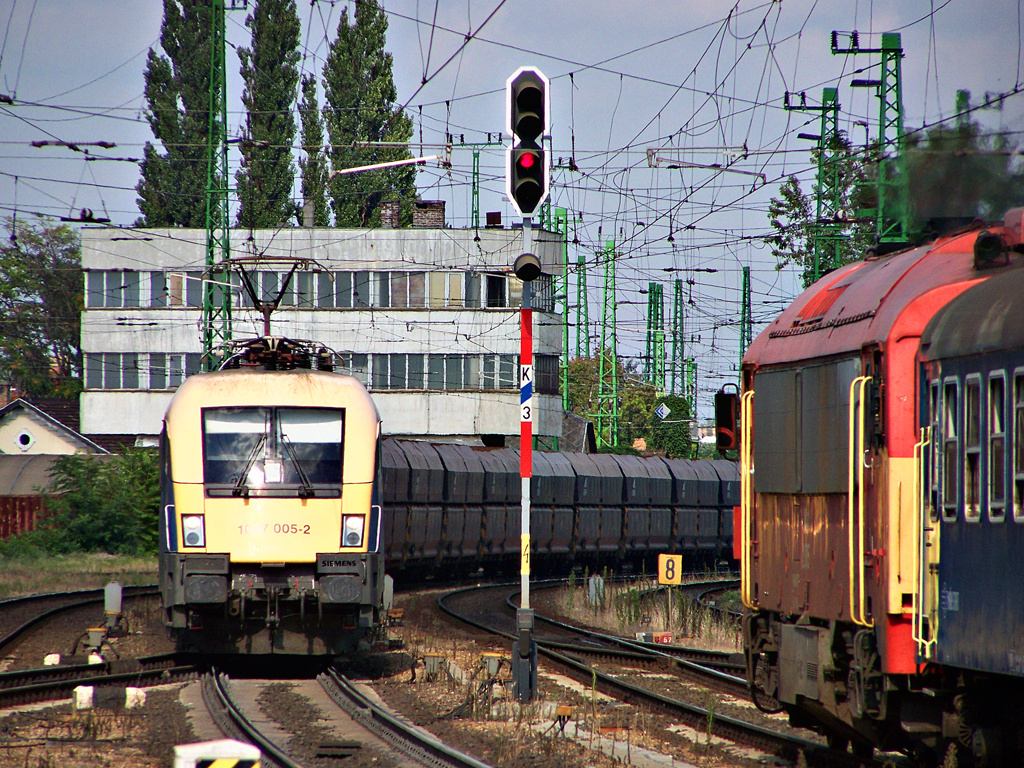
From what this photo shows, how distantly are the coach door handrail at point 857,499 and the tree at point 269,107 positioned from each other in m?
53.1

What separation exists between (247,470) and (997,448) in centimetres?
848

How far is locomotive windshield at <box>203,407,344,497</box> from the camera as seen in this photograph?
13.4 meters

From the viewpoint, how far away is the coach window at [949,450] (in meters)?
7.32

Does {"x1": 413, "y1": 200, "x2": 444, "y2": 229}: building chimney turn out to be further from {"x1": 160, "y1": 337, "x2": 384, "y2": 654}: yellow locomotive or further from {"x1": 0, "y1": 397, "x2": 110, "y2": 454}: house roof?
{"x1": 160, "y1": 337, "x2": 384, "y2": 654}: yellow locomotive

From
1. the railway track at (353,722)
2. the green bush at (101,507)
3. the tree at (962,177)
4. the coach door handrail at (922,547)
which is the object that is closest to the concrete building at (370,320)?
the green bush at (101,507)

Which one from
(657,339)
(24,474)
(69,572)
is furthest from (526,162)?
(657,339)

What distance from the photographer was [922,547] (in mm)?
7582

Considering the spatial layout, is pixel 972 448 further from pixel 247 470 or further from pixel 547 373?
pixel 547 373

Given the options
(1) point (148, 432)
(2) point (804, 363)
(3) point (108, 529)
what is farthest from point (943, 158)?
(1) point (148, 432)

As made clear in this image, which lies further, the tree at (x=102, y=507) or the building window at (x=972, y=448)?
the tree at (x=102, y=507)

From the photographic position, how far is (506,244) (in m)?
54.2

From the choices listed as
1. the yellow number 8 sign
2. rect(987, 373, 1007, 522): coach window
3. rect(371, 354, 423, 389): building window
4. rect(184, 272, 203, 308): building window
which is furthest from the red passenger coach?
rect(184, 272, 203, 308): building window

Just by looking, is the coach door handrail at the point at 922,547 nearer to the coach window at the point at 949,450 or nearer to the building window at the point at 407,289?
the coach window at the point at 949,450

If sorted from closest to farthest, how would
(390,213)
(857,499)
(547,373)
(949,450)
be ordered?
(949,450), (857,499), (547,373), (390,213)
